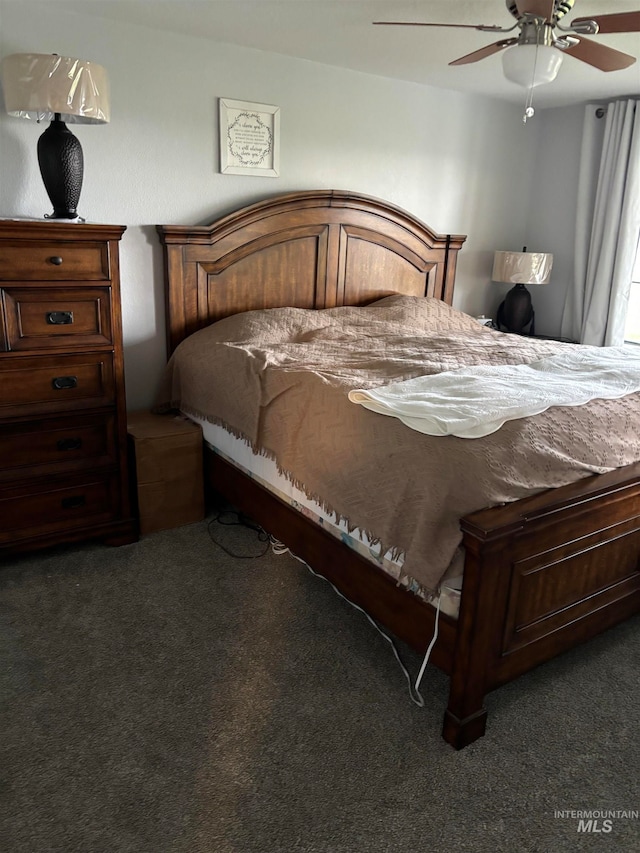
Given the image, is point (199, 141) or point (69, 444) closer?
point (69, 444)

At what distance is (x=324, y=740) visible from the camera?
66.9 inches

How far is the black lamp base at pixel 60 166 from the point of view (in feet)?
7.93

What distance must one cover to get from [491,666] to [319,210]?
2711 millimetres

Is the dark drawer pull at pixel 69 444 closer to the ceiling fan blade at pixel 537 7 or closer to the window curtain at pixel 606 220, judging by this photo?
the ceiling fan blade at pixel 537 7

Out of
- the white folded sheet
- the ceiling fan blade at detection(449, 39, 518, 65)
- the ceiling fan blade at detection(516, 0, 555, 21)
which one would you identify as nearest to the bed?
the white folded sheet

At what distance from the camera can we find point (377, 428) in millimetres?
1871

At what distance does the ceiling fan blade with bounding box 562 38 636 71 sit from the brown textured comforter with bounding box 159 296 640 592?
3.89ft

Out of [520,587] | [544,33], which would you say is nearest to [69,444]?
[520,587]

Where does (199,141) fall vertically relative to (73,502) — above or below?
above

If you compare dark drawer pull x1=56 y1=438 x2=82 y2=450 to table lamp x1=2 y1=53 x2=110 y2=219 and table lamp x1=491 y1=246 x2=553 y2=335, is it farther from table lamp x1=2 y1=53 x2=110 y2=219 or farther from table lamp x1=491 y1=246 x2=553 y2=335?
table lamp x1=491 y1=246 x2=553 y2=335

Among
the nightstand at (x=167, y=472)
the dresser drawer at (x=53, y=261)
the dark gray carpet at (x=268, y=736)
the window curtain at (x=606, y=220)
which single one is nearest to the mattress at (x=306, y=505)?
the nightstand at (x=167, y=472)

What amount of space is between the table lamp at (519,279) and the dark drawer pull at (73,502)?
3074mm

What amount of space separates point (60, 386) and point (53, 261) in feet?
1.56

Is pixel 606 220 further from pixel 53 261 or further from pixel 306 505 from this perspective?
pixel 53 261
